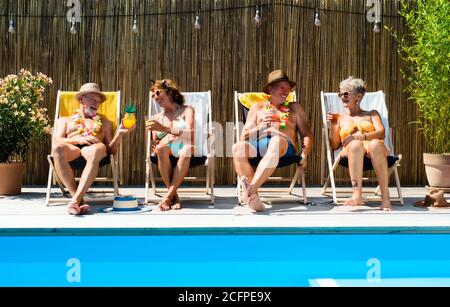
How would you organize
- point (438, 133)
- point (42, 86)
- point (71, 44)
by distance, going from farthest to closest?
point (71, 44) < point (438, 133) < point (42, 86)

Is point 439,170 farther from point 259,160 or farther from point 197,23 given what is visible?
point 197,23

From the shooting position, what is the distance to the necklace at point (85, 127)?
5070 millimetres

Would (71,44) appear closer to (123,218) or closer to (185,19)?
(185,19)

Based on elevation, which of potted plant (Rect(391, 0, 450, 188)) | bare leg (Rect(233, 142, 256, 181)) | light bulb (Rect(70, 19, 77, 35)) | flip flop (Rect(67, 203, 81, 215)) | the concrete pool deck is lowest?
the concrete pool deck

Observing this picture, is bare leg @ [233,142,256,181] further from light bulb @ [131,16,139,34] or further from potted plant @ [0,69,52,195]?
light bulb @ [131,16,139,34]

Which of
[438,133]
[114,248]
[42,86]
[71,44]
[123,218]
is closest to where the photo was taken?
[114,248]

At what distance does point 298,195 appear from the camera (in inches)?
231

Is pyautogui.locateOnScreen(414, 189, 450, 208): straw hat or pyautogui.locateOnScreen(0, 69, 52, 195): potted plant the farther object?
pyautogui.locateOnScreen(0, 69, 52, 195): potted plant

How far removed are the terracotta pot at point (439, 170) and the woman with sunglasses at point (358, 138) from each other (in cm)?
106

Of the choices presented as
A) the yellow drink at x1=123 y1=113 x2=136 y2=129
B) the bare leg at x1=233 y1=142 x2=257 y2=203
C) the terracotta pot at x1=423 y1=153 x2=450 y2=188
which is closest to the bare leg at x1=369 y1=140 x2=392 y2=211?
the bare leg at x1=233 y1=142 x2=257 y2=203

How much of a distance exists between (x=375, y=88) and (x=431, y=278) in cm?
342

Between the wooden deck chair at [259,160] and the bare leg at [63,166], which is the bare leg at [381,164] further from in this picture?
the bare leg at [63,166]

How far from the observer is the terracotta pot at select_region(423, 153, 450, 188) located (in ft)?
19.1
